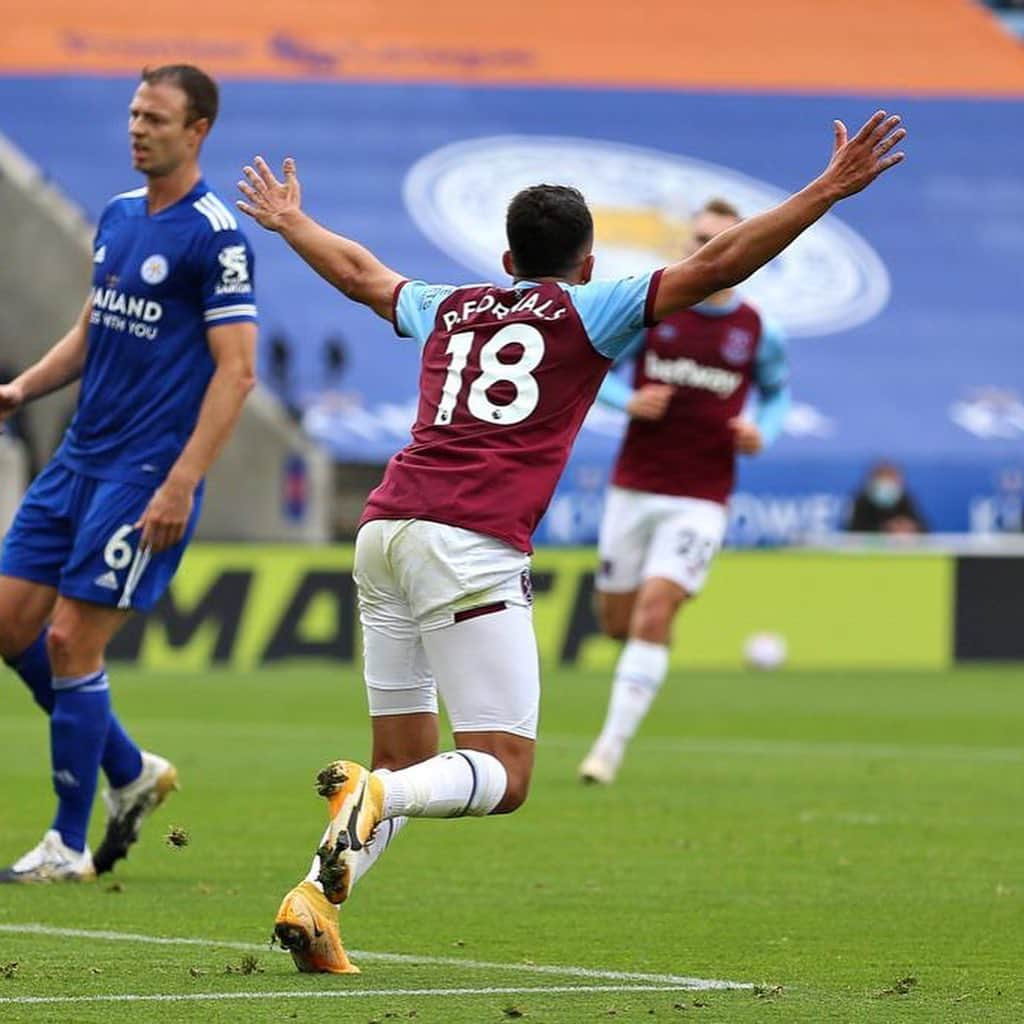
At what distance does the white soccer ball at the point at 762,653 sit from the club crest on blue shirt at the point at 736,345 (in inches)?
366

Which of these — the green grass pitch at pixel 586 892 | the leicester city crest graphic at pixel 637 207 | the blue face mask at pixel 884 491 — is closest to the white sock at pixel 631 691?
the green grass pitch at pixel 586 892

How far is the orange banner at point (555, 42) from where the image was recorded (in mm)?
37656

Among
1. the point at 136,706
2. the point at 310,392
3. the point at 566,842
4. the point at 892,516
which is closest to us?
the point at 566,842

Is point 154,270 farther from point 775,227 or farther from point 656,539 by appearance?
point 656,539

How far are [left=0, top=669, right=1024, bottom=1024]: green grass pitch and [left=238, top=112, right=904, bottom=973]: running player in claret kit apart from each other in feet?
1.63

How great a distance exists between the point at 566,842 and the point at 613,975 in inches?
125

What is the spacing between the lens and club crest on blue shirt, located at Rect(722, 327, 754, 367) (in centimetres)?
1225

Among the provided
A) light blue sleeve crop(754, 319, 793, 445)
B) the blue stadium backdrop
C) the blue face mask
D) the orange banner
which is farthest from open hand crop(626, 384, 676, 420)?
the orange banner

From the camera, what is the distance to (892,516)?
24.6 m

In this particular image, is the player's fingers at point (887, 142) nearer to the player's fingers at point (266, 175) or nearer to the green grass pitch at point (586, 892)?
the player's fingers at point (266, 175)

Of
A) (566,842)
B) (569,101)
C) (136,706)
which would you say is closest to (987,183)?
(569,101)

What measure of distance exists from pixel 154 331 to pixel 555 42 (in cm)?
3232

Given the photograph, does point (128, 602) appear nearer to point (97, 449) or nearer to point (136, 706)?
point (97, 449)

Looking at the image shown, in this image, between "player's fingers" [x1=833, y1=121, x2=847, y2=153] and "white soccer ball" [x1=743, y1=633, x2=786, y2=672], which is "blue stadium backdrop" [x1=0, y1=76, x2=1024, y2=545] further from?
"player's fingers" [x1=833, y1=121, x2=847, y2=153]
